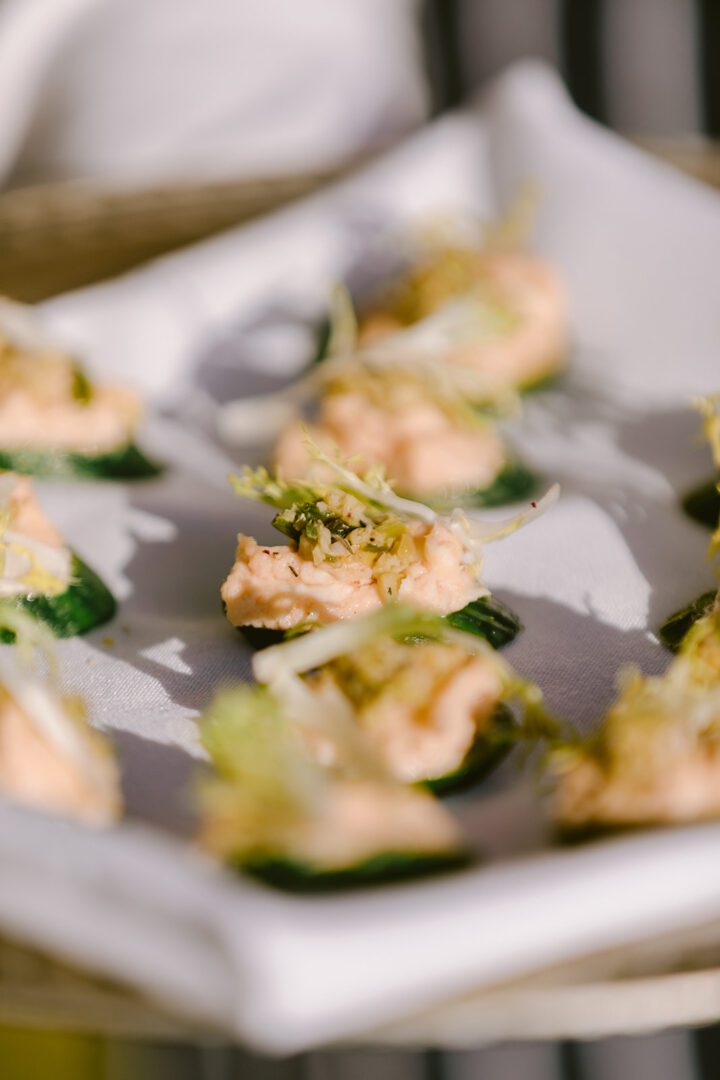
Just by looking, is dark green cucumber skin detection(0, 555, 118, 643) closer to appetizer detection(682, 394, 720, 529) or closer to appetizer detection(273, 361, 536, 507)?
appetizer detection(273, 361, 536, 507)

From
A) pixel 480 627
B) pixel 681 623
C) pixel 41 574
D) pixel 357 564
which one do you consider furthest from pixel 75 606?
pixel 681 623

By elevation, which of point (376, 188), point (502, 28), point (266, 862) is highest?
point (502, 28)

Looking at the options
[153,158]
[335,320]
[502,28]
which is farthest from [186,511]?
[502,28]

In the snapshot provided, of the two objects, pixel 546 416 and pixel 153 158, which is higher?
pixel 153 158

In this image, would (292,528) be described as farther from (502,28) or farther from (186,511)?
(502,28)

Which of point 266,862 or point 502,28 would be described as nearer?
point 266,862

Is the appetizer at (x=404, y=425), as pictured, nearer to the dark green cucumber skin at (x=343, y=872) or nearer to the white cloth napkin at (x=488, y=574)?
the white cloth napkin at (x=488, y=574)
